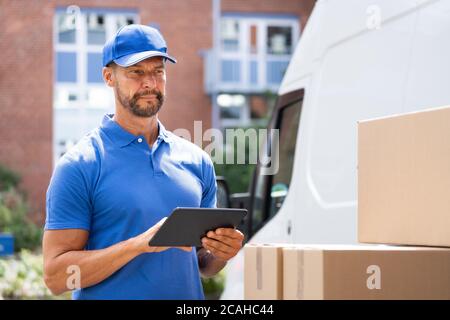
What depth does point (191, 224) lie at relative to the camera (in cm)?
246

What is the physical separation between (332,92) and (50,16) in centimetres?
2098

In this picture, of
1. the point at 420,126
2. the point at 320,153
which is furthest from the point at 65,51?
the point at 420,126

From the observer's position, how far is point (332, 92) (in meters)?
4.27

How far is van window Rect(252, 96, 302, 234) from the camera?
16.0ft

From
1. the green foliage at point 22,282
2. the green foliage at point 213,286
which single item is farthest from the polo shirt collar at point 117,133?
the green foliage at point 213,286

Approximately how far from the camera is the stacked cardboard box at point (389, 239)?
7.14ft

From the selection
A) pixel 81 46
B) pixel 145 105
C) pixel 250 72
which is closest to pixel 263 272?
pixel 145 105

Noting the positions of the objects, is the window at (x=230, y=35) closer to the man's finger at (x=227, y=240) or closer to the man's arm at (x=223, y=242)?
the man's arm at (x=223, y=242)

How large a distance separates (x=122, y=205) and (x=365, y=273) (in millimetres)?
832

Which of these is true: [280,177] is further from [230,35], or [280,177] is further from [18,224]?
[230,35]

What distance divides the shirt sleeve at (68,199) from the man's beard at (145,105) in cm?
27

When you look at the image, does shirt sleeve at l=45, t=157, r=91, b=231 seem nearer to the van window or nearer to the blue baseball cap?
the blue baseball cap

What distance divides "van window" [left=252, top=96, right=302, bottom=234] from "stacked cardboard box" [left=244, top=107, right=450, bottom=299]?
2.19 meters

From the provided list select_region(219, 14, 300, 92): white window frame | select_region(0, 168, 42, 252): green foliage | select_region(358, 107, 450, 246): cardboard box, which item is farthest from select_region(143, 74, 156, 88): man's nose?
select_region(219, 14, 300, 92): white window frame
